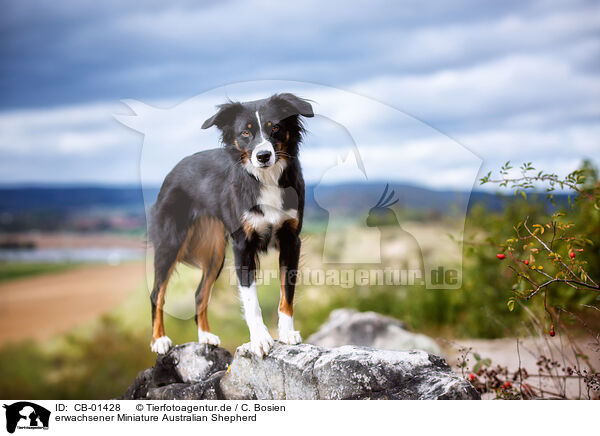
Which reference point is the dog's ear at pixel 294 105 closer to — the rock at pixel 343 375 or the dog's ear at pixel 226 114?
the dog's ear at pixel 226 114

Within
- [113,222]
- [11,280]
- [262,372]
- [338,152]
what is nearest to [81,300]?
[11,280]

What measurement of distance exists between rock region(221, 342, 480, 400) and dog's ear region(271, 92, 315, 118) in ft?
3.57

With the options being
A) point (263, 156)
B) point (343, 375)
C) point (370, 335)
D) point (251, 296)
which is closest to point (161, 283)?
point (251, 296)

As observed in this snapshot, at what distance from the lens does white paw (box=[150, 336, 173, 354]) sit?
2863 mm

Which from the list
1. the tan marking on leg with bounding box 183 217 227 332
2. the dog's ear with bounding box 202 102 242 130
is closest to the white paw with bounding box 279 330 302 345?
the tan marking on leg with bounding box 183 217 227 332

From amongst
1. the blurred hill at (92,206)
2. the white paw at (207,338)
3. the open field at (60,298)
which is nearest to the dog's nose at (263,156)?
the blurred hill at (92,206)

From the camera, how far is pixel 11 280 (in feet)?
11.6

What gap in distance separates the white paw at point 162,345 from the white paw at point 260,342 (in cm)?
54

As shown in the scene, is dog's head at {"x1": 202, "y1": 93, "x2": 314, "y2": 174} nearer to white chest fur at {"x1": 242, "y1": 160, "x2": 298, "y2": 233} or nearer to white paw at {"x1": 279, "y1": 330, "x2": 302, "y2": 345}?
white chest fur at {"x1": 242, "y1": 160, "x2": 298, "y2": 233}

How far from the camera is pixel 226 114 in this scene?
8.35 feet

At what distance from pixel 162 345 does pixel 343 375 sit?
97 cm

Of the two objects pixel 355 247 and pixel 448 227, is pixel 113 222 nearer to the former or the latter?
pixel 355 247

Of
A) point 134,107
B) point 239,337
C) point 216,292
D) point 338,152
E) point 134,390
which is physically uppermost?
point 134,107
